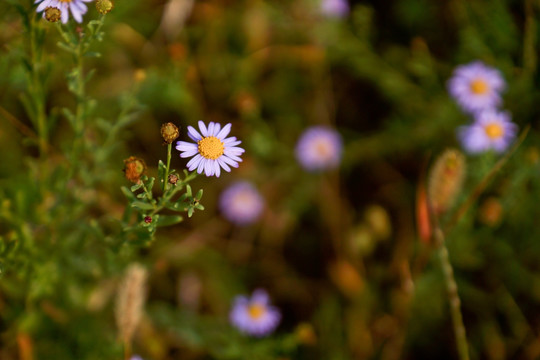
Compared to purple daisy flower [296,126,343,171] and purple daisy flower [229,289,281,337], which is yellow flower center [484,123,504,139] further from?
purple daisy flower [229,289,281,337]

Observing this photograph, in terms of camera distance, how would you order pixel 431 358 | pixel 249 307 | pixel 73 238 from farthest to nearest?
pixel 431 358
pixel 249 307
pixel 73 238

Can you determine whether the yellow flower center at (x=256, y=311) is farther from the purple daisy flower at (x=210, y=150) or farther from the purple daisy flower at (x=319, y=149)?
the purple daisy flower at (x=210, y=150)

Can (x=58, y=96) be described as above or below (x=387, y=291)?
above

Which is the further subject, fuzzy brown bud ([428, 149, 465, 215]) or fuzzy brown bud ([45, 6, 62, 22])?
fuzzy brown bud ([428, 149, 465, 215])

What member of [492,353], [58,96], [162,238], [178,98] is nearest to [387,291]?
[492,353]

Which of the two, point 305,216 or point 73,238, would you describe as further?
point 305,216

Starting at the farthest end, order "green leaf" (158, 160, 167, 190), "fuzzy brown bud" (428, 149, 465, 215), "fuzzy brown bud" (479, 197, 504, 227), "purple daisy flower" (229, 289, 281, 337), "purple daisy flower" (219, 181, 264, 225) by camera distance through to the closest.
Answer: "purple daisy flower" (219, 181, 264, 225)
"purple daisy flower" (229, 289, 281, 337)
"fuzzy brown bud" (479, 197, 504, 227)
"fuzzy brown bud" (428, 149, 465, 215)
"green leaf" (158, 160, 167, 190)

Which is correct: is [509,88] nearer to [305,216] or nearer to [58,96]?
[305,216]

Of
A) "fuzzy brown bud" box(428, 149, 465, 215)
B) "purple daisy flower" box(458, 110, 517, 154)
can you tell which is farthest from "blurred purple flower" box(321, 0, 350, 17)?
"fuzzy brown bud" box(428, 149, 465, 215)
